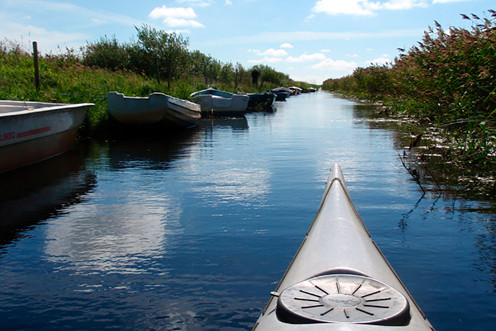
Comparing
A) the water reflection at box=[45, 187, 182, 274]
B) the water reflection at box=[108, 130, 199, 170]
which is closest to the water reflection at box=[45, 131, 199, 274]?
the water reflection at box=[45, 187, 182, 274]

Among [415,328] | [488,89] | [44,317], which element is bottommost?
[44,317]

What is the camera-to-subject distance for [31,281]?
4027 mm

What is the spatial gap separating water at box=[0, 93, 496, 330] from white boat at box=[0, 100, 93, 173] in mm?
333

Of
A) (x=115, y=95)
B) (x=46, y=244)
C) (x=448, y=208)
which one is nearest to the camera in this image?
(x=46, y=244)

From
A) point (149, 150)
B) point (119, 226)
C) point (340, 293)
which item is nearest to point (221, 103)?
point (149, 150)

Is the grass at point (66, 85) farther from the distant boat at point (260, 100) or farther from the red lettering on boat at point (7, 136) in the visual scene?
the distant boat at point (260, 100)

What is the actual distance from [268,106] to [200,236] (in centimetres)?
3051

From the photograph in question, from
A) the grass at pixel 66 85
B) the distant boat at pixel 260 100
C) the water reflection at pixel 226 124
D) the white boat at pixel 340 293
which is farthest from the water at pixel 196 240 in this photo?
the distant boat at pixel 260 100

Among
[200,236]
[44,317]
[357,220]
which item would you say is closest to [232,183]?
[200,236]

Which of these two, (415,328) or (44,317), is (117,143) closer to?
(44,317)

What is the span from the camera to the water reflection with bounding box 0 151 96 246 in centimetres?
591

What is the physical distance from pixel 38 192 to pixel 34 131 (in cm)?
222

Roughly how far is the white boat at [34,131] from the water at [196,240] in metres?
0.33

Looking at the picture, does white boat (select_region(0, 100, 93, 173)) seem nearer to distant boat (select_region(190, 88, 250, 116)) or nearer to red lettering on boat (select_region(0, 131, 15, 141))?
red lettering on boat (select_region(0, 131, 15, 141))
